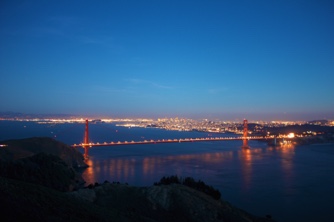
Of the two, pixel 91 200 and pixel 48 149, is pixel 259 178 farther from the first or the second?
pixel 48 149

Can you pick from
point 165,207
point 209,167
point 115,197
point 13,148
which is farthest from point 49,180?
point 209,167

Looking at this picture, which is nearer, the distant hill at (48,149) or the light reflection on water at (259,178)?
the light reflection on water at (259,178)

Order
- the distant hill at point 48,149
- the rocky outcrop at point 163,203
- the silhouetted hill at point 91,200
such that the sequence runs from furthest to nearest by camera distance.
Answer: the distant hill at point 48,149 < the rocky outcrop at point 163,203 < the silhouetted hill at point 91,200

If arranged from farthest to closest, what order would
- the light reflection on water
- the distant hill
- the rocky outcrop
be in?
the distant hill
the light reflection on water
the rocky outcrop

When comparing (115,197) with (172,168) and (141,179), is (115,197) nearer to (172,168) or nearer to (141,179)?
(141,179)

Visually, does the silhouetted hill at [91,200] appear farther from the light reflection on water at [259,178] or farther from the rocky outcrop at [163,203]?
the light reflection on water at [259,178]

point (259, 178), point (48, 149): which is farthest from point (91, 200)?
point (48, 149)

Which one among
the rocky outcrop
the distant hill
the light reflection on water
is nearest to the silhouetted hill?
the rocky outcrop

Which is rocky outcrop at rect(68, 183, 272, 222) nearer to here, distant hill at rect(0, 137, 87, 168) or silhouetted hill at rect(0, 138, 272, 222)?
silhouetted hill at rect(0, 138, 272, 222)

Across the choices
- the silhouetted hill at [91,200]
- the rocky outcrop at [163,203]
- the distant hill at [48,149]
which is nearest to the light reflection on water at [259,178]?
the distant hill at [48,149]

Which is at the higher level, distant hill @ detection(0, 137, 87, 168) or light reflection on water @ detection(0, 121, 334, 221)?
distant hill @ detection(0, 137, 87, 168)

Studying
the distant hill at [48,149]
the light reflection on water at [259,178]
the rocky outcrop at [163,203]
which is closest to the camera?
the rocky outcrop at [163,203]

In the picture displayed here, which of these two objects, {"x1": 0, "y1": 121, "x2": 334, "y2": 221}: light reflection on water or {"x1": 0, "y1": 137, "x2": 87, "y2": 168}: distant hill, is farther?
{"x1": 0, "y1": 137, "x2": 87, "y2": 168}: distant hill
